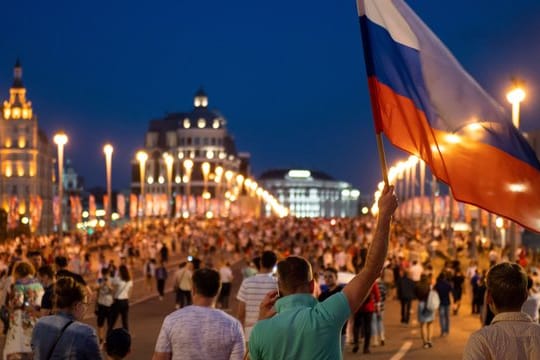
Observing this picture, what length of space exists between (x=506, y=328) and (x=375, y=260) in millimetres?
740

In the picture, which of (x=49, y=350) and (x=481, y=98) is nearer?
(x=49, y=350)

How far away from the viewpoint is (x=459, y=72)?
271 inches

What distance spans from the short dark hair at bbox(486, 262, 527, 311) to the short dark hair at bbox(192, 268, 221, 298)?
1913mm

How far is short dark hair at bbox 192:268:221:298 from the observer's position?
663cm

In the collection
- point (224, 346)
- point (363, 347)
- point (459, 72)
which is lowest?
point (363, 347)

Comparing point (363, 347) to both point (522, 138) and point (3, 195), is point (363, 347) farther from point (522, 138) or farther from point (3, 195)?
point (3, 195)

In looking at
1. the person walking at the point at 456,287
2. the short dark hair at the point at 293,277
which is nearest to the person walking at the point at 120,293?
the person walking at the point at 456,287

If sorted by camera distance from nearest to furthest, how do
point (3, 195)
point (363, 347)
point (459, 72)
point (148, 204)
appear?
1. point (459, 72)
2. point (363, 347)
3. point (148, 204)
4. point (3, 195)

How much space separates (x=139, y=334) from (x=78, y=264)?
11458 mm

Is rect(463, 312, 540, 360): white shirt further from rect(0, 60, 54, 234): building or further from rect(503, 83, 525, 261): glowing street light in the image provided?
rect(0, 60, 54, 234): building

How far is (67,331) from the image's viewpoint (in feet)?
19.7

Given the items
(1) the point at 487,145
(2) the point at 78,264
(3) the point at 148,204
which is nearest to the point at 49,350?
(1) the point at 487,145

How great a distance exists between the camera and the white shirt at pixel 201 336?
6.41m

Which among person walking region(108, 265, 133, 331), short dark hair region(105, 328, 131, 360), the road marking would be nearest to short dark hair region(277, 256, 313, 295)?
short dark hair region(105, 328, 131, 360)
